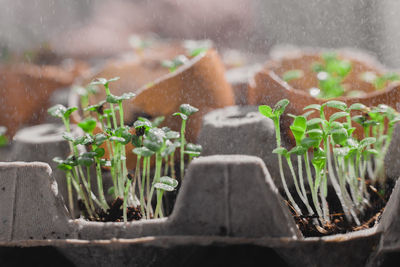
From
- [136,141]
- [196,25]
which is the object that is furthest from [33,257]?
[196,25]

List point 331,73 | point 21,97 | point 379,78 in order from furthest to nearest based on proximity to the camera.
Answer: point 21,97 < point 331,73 < point 379,78

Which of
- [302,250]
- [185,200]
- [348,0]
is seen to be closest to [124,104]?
[185,200]

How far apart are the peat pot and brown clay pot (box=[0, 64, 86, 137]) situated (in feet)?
2.94

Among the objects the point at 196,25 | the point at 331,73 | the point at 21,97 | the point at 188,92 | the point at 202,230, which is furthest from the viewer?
the point at 196,25

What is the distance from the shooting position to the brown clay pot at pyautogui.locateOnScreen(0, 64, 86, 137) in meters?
1.54

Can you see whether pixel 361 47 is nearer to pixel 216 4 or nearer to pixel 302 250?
pixel 216 4

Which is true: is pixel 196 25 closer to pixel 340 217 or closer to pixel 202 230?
pixel 340 217

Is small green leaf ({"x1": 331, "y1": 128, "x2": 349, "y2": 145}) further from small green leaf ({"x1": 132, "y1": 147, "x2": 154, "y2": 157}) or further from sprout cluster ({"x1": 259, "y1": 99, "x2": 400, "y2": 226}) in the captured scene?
small green leaf ({"x1": 132, "y1": 147, "x2": 154, "y2": 157})

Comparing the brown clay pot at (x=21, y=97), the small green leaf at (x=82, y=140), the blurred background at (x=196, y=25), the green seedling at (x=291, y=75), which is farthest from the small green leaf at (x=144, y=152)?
the blurred background at (x=196, y=25)

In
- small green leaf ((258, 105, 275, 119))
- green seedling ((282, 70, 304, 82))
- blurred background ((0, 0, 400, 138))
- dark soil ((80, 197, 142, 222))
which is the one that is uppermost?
blurred background ((0, 0, 400, 138))

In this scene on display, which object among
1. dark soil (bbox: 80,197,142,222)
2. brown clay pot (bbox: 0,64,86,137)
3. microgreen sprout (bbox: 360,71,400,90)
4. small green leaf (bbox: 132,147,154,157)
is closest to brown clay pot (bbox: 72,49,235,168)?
dark soil (bbox: 80,197,142,222)

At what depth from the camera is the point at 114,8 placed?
336cm

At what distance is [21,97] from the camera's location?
5.09ft

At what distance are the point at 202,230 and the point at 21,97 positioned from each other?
1174 millimetres
